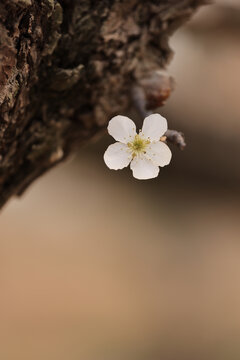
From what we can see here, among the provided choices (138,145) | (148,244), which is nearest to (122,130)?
(138,145)

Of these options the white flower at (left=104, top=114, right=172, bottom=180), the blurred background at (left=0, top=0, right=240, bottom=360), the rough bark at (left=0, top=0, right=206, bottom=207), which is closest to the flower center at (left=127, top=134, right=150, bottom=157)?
the white flower at (left=104, top=114, right=172, bottom=180)

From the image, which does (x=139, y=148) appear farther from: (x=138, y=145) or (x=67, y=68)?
(x=67, y=68)

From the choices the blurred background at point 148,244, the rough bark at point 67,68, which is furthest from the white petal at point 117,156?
the blurred background at point 148,244

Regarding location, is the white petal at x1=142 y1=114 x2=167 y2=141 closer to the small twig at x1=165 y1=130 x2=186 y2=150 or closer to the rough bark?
the small twig at x1=165 y1=130 x2=186 y2=150

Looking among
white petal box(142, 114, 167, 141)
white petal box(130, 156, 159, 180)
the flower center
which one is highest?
white petal box(142, 114, 167, 141)

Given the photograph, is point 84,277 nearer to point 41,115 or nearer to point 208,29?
point 208,29

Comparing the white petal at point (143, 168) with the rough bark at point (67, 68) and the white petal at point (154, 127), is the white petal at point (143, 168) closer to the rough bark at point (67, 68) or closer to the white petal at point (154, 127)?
the white petal at point (154, 127)
